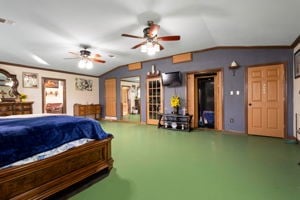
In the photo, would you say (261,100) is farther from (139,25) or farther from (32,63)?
(32,63)

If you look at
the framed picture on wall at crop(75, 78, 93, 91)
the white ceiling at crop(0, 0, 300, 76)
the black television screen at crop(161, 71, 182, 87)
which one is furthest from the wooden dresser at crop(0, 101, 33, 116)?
the black television screen at crop(161, 71, 182, 87)

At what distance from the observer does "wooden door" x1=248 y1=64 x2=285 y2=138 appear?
4453 millimetres

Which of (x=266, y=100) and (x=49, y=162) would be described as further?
(x=266, y=100)

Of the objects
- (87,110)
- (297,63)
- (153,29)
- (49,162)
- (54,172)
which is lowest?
(54,172)

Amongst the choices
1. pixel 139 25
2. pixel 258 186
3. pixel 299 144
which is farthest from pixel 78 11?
pixel 299 144

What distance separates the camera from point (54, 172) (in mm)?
1935

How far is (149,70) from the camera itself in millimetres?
6945

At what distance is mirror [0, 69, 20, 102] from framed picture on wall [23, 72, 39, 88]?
12.2 inches

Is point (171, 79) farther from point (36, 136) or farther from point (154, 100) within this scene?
point (36, 136)

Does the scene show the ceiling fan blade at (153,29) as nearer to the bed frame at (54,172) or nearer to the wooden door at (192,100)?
the bed frame at (54,172)

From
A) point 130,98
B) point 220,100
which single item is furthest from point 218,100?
point 130,98

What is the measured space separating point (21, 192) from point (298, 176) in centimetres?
344

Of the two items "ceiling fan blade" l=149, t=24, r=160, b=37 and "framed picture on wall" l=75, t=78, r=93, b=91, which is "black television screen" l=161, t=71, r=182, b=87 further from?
"framed picture on wall" l=75, t=78, r=93, b=91

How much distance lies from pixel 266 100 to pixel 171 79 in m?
2.98
